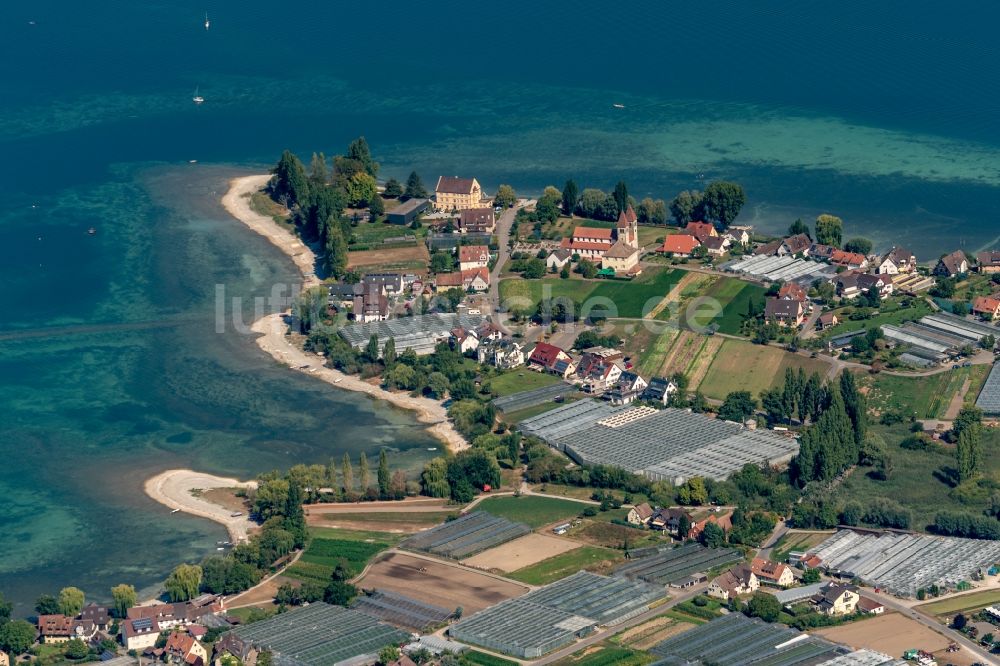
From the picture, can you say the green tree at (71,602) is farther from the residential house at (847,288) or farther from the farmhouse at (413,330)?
the residential house at (847,288)

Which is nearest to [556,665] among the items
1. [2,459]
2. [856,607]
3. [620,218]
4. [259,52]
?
[856,607]

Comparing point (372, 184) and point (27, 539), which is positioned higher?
point (372, 184)

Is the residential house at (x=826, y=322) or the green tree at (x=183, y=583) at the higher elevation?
the residential house at (x=826, y=322)

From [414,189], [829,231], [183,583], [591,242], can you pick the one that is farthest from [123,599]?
[829,231]

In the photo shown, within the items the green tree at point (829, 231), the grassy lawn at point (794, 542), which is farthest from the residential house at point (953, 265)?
the grassy lawn at point (794, 542)

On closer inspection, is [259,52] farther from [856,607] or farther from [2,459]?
[856,607]

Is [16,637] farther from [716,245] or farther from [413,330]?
[716,245]
